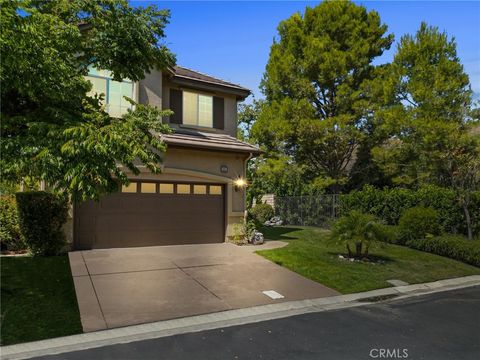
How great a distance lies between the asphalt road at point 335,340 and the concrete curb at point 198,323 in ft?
0.92

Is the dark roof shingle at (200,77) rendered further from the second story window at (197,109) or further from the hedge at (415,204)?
the hedge at (415,204)

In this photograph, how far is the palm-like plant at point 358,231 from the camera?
1249cm

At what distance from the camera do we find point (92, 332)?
671 cm

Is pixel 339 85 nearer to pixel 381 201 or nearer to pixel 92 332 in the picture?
pixel 381 201

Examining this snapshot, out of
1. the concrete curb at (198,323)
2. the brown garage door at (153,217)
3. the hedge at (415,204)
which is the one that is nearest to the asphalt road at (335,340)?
the concrete curb at (198,323)

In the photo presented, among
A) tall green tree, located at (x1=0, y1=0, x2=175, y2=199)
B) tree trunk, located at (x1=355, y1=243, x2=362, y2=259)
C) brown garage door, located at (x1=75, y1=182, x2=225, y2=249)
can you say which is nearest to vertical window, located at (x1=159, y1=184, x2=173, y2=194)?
brown garage door, located at (x1=75, y1=182, x2=225, y2=249)

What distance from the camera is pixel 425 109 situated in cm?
2039

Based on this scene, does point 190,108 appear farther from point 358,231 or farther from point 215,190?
point 358,231

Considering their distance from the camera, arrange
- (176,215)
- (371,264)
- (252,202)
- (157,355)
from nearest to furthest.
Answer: (157,355), (371,264), (176,215), (252,202)

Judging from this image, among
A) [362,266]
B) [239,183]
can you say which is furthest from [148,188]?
[362,266]

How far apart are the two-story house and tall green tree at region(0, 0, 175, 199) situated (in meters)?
5.78

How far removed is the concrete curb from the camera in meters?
6.07

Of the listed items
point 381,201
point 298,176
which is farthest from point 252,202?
point 381,201

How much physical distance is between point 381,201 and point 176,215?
1019cm
